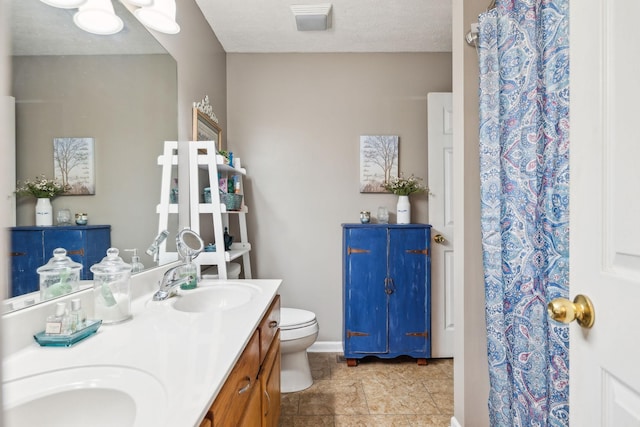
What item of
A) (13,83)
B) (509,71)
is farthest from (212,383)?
(509,71)

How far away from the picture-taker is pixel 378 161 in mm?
2846

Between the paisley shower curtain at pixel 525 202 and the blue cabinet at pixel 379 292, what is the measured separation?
1.13 m

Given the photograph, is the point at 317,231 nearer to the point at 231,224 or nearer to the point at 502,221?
the point at 231,224

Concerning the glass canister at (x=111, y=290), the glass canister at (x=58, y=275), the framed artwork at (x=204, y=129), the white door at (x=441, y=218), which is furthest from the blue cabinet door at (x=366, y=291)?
the glass canister at (x=58, y=275)

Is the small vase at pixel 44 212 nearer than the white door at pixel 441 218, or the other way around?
the small vase at pixel 44 212

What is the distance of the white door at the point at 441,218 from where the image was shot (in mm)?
2645

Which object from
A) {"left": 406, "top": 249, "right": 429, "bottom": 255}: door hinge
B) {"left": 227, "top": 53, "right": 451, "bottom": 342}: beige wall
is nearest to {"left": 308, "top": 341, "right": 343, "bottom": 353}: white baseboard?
{"left": 227, "top": 53, "right": 451, "bottom": 342}: beige wall

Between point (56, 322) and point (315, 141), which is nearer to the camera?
point (56, 322)

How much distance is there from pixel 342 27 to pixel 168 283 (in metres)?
A: 2.12

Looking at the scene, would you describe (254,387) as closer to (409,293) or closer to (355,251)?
(355,251)

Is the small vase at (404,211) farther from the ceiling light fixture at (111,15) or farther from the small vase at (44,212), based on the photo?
the small vase at (44,212)
